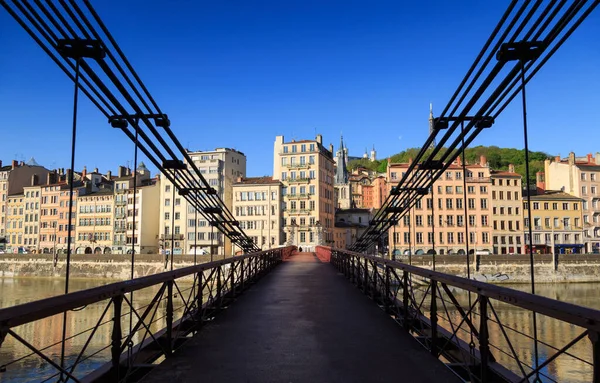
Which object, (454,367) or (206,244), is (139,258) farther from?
(454,367)

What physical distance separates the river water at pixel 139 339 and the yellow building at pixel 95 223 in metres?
26.3

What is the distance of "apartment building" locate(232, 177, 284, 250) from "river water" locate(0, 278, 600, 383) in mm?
26494

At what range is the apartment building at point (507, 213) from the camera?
2621 inches

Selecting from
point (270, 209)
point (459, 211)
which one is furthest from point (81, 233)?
point (459, 211)

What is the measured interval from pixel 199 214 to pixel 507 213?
160 ft

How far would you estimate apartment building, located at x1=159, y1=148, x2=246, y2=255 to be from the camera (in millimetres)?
70312

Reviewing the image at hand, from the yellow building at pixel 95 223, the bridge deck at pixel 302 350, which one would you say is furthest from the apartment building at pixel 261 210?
the bridge deck at pixel 302 350

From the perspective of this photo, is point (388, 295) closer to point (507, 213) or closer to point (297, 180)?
point (297, 180)

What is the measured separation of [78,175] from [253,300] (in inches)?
3648

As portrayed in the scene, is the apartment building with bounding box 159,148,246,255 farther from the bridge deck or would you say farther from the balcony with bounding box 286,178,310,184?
the bridge deck

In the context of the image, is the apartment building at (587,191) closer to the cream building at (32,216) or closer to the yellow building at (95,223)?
the yellow building at (95,223)

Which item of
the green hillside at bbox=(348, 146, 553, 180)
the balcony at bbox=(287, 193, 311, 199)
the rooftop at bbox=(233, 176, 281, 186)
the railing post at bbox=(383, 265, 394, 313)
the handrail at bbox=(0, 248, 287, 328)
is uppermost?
the green hillside at bbox=(348, 146, 553, 180)

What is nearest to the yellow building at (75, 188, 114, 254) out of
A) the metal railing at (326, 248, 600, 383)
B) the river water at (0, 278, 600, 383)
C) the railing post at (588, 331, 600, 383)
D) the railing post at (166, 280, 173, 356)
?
the river water at (0, 278, 600, 383)

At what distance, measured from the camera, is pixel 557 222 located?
68.6 meters
